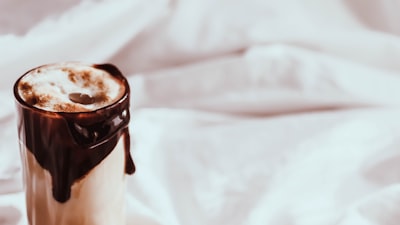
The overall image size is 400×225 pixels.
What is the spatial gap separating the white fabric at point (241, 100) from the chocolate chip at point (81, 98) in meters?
0.16

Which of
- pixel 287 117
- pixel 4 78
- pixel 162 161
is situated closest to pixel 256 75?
pixel 287 117

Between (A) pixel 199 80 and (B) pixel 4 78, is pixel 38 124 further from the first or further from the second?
(A) pixel 199 80

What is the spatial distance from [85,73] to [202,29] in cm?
32

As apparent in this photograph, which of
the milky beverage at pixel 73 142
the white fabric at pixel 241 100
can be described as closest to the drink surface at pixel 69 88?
the milky beverage at pixel 73 142

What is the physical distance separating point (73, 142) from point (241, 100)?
1.12ft

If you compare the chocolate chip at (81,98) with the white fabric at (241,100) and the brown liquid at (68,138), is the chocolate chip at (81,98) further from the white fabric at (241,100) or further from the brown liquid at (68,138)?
the white fabric at (241,100)

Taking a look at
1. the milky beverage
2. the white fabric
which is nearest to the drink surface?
the milky beverage

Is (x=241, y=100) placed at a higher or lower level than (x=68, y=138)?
lower

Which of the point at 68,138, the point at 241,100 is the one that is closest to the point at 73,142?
the point at 68,138

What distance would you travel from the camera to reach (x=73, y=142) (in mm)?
432

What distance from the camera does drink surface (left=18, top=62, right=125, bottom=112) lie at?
0.44m

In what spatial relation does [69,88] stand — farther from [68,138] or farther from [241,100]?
[241,100]

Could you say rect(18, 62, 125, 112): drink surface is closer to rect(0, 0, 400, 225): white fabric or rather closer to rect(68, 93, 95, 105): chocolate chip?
rect(68, 93, 95, 105): chocolate chip

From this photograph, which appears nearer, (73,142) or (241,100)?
(73,142)
